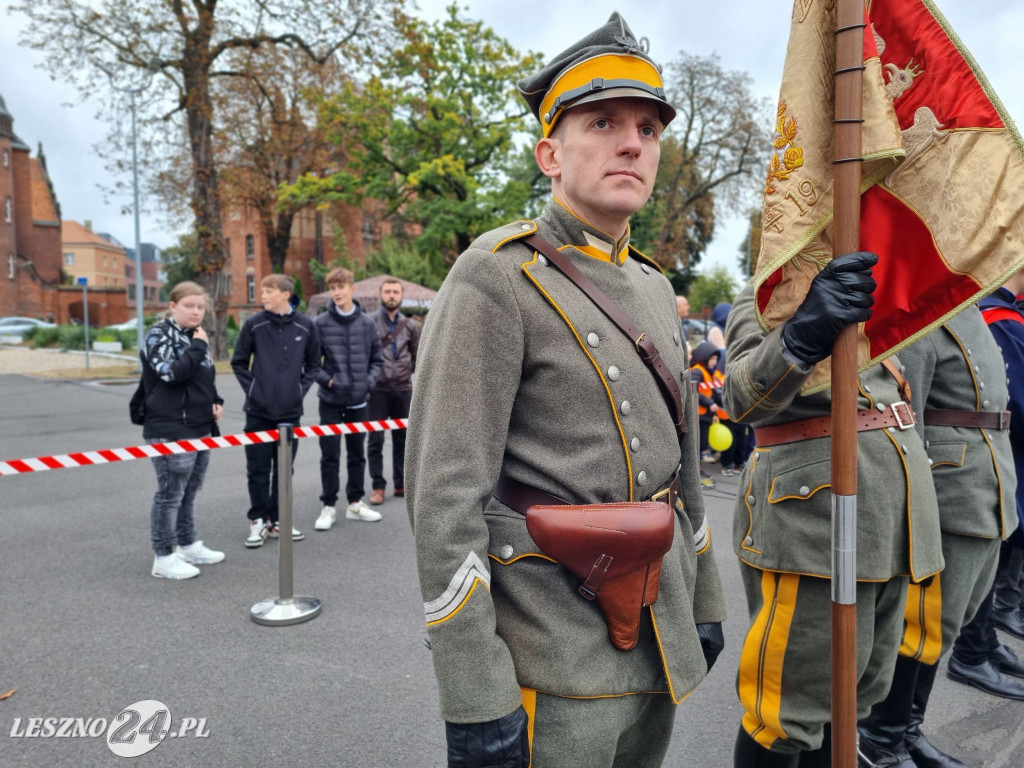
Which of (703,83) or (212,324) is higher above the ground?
(703,83)

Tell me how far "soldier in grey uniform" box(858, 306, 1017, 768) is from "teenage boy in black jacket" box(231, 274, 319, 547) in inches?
174

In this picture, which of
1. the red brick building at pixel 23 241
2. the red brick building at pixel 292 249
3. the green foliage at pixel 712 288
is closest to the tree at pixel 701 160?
the green foliage at pixel 712 288

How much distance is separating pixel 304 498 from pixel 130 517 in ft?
4.89

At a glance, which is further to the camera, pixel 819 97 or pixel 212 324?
pixel 212 324

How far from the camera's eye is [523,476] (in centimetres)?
155

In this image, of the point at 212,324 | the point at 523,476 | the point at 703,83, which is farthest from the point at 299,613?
the point at 703,83

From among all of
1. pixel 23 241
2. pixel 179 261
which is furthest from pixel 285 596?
pixel 179 261

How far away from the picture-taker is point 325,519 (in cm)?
611

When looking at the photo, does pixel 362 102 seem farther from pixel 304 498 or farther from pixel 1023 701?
pixel 1023 701

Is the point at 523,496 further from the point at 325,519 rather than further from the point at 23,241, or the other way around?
the point at 23,241

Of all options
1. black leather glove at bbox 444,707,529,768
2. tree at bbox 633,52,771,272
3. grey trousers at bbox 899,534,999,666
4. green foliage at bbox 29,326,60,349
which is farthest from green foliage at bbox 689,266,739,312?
black leather glove at bbox 444,707,529,768

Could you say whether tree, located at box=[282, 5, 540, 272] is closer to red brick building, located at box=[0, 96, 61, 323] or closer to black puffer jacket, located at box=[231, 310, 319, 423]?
black puffer jacket, located at box=[231, 310, 319, 423]

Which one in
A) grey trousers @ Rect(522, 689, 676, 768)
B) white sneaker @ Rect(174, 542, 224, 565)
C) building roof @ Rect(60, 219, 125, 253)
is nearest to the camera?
grey trousers @ Rect(522, 689, 676, 768)

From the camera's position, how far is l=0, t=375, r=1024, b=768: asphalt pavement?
2953 mm
